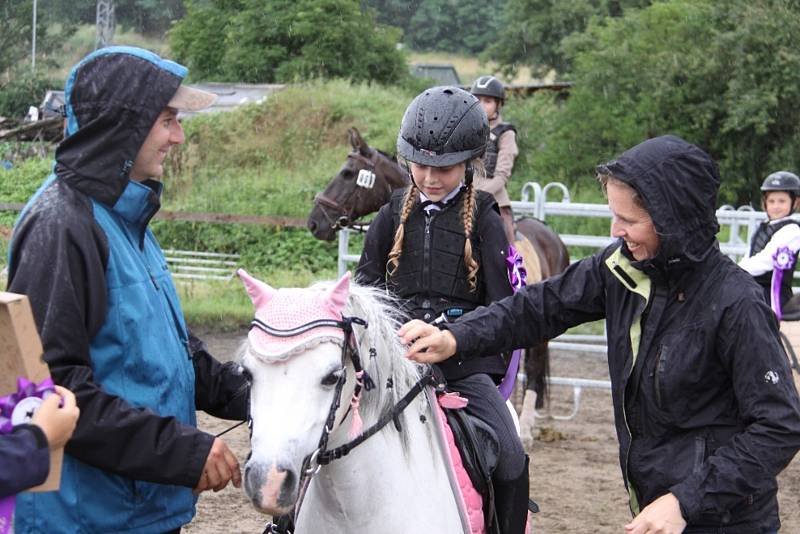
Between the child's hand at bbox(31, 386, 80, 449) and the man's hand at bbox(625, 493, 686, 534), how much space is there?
1.36 m

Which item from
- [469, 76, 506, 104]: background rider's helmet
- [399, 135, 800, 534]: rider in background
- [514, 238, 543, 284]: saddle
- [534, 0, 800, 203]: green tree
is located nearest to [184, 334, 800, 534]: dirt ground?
[514, 238, 543, 284]: saddle

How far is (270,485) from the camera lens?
7.61ft

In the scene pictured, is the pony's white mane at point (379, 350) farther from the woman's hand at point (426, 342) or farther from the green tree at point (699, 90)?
the green tree at point (699, 90)

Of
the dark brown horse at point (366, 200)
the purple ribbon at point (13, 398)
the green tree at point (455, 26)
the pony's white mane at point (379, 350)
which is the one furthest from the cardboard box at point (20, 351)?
the green tree at point (455, 26)

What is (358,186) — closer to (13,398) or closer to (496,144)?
(496,144)

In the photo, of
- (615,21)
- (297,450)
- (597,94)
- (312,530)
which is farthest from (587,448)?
(615,21)

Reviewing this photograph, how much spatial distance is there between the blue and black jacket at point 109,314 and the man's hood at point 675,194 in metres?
1.25

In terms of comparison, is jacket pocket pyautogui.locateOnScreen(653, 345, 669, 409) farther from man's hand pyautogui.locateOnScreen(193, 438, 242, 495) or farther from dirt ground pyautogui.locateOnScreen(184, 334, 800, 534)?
dirt ground pyautogui.locateOnScreen(184, 334, 800, 534)

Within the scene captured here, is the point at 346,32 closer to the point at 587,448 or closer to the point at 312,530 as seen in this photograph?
the point at 587,448

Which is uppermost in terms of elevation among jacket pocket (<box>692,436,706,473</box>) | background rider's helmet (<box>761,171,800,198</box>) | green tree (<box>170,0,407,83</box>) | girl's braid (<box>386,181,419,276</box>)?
girl's braid (<box>386,181,419,276</box>)

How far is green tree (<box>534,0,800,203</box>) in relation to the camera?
16.8 meters

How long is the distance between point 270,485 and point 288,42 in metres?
25.4

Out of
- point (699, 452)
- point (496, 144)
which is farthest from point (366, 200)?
point (699, 452)

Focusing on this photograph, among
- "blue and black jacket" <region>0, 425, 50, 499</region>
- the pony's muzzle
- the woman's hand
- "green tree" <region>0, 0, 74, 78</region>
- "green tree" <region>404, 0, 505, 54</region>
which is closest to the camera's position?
"blue and black jacket" <region>0, 425, 50, 499</region>
